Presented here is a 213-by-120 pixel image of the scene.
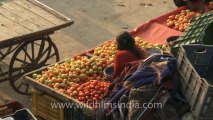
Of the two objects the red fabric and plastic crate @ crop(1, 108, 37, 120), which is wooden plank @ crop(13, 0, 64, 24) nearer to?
the red fabric

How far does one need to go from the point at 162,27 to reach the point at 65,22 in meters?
1.93

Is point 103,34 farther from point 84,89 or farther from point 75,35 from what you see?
point 84,89

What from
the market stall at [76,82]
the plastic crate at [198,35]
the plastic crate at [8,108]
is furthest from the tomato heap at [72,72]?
the plastic crate at [198,35]

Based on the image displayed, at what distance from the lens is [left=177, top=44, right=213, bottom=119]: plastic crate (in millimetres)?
5465

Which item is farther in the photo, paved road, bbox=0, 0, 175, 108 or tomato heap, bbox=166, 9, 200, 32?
paved road, bbox=0, 0, 175, 108

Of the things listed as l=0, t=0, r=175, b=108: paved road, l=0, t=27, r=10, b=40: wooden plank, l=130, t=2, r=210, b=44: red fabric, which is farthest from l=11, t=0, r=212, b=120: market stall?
l=0, t=0, r=175, b=108: paved road

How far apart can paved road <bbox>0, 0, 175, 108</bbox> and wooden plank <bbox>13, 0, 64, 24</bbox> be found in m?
1.31

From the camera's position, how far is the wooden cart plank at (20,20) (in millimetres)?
8031

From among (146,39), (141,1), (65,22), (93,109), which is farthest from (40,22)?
(141,1)

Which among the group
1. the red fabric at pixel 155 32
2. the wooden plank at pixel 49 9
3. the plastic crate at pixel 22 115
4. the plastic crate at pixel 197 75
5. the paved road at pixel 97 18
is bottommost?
the paved road at pixel 97 18

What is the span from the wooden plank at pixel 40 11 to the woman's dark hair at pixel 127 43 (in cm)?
189

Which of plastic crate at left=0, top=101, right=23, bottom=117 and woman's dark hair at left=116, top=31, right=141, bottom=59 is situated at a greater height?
woman's dark hair at left=116, top=31, right=141, bottom=59

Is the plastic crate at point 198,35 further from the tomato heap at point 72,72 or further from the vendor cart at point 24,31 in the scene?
the vendor cart at point 24,31

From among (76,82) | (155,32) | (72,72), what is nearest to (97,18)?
(155,32)
